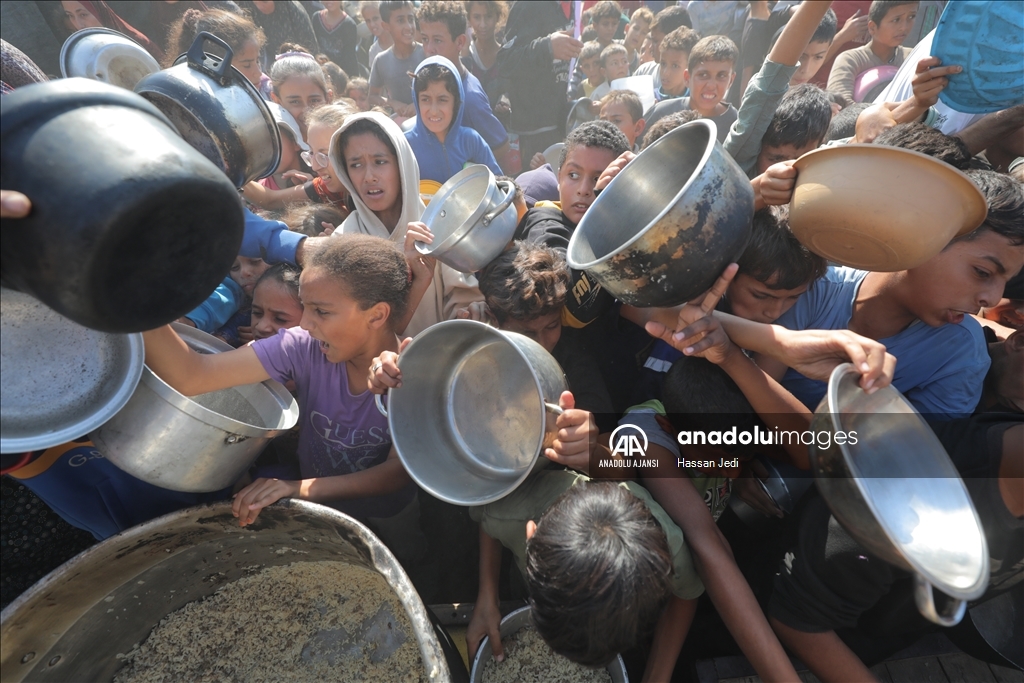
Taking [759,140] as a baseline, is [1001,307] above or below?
below

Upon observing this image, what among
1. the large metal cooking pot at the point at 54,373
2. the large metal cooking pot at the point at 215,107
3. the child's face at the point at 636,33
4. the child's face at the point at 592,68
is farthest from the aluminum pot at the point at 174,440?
the child's face at the point at 636,33

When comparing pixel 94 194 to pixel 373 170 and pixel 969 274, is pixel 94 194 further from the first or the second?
pixel 969 274

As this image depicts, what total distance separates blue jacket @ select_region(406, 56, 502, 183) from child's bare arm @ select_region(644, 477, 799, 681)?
8.77 feet

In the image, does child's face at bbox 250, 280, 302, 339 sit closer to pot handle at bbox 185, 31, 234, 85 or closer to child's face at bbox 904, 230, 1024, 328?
pot handle at bbox 185, 31, 234, 85

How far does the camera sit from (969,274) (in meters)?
1.53

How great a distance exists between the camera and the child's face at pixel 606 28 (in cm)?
604

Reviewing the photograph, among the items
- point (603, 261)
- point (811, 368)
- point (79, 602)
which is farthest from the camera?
point (79, 602)

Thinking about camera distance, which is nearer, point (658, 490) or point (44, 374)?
point (44, 374)

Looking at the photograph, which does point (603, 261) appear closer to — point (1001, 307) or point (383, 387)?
point (383, 387)

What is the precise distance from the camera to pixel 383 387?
5.19 feet

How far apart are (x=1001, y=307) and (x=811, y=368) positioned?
5.34 feet

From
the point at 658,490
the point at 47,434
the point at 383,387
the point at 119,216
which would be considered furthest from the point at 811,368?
the point at 47,434

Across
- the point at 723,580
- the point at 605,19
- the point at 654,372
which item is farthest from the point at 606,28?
the point at 723,580

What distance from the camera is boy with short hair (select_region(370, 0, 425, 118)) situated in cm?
496
